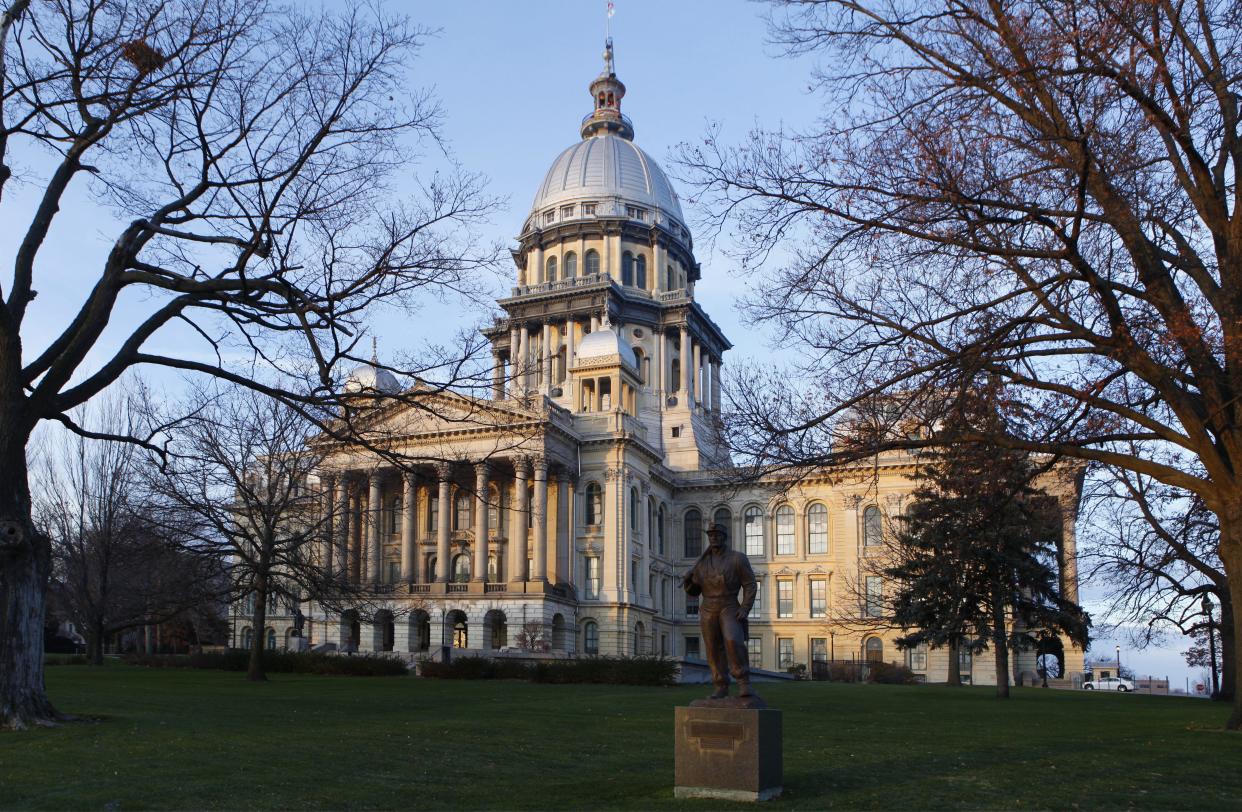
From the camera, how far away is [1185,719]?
24.7m

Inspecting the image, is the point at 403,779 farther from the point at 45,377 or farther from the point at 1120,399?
the point at 1120,399

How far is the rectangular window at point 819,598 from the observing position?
72.8 m

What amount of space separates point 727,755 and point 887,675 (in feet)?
160

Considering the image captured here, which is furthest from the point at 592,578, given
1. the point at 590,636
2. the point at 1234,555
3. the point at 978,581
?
the point at 1234,555

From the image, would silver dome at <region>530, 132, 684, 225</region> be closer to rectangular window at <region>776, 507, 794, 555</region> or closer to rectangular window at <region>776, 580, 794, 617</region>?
rectangular window at <region>776, 507, 794, 555</region>

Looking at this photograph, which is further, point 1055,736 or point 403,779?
point 1055,736

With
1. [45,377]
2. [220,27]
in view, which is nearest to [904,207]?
[220,27]

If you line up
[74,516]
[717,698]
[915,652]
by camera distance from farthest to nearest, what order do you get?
1. [915,652]
2. [74,516]
3. [717,698]

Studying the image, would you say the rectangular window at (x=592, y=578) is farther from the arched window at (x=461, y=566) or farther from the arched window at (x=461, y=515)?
the arched window at (x=461, y=515)

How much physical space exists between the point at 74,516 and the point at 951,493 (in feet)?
122

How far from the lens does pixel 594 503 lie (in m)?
66.7

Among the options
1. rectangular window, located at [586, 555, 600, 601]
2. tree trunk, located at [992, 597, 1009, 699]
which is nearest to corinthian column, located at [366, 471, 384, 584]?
rectangular window, located at [586, 555, 600, 601]

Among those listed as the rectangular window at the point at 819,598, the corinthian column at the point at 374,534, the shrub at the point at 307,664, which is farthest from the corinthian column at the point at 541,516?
the rectangular window at the point at 819,598

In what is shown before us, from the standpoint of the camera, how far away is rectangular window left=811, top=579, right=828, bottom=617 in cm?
7281
